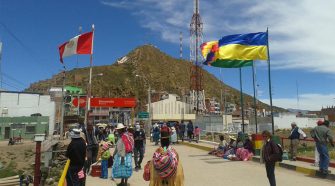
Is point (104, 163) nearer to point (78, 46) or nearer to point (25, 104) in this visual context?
point (78, 46)

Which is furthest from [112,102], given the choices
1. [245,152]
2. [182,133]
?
[245,152]

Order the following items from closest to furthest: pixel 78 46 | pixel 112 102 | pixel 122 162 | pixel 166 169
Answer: pixel 166 169
pixel 122 162
pixel 78 46
pixel 112 102

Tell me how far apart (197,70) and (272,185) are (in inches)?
3665

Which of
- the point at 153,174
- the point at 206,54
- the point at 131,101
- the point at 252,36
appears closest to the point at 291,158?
the point at 252,36

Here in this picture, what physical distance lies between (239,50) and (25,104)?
51.8 meters

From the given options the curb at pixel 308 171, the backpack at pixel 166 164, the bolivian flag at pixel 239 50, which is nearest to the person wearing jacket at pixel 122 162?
the backpack at pixel 166 164

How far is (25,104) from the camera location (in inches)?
2517

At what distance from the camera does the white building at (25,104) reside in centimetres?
6194

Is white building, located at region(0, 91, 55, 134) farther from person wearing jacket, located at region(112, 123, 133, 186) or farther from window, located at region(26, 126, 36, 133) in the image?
person wearing jacket, located at region(112, 123, 133, 186)

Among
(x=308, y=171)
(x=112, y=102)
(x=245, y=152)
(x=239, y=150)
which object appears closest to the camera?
(x=308, y=171)

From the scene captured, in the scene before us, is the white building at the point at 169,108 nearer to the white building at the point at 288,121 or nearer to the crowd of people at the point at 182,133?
the white building at the point at 288,121

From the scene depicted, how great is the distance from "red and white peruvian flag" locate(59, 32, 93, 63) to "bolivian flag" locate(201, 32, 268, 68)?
6.39m

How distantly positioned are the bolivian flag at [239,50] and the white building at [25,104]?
147 ft

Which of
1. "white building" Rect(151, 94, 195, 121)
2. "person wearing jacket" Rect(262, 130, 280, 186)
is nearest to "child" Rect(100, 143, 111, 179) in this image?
"person wearing jacket" Rect(262, 130, 280, 186)
